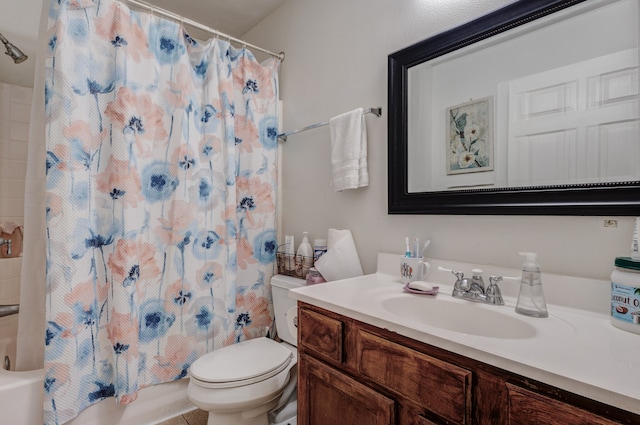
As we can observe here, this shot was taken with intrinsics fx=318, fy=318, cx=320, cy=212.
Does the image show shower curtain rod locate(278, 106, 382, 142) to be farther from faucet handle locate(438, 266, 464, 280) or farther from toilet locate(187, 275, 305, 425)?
toilet locate(187, 275, 305, 425)

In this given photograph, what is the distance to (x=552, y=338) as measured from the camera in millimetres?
707

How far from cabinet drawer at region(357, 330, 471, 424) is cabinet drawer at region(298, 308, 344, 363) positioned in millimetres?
79

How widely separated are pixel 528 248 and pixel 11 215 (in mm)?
2884

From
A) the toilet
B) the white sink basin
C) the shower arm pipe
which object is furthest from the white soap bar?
the shower arm pipe

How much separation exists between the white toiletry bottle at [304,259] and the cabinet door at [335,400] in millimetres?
667

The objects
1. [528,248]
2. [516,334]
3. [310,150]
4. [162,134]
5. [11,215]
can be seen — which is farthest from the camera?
[11,215]

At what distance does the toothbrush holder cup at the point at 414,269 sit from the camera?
120 centimetres

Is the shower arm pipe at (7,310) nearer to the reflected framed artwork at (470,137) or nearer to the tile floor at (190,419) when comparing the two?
the tile floor at (190,419)

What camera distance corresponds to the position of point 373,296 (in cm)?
106

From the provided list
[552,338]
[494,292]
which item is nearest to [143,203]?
[494,292]

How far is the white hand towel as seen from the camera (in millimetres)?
1471

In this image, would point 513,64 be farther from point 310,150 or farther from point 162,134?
point 162,134

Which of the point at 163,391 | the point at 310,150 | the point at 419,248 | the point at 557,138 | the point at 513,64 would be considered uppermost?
the point at 513,64

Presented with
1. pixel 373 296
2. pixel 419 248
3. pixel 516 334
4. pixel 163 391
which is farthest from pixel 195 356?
pixel 516 334
